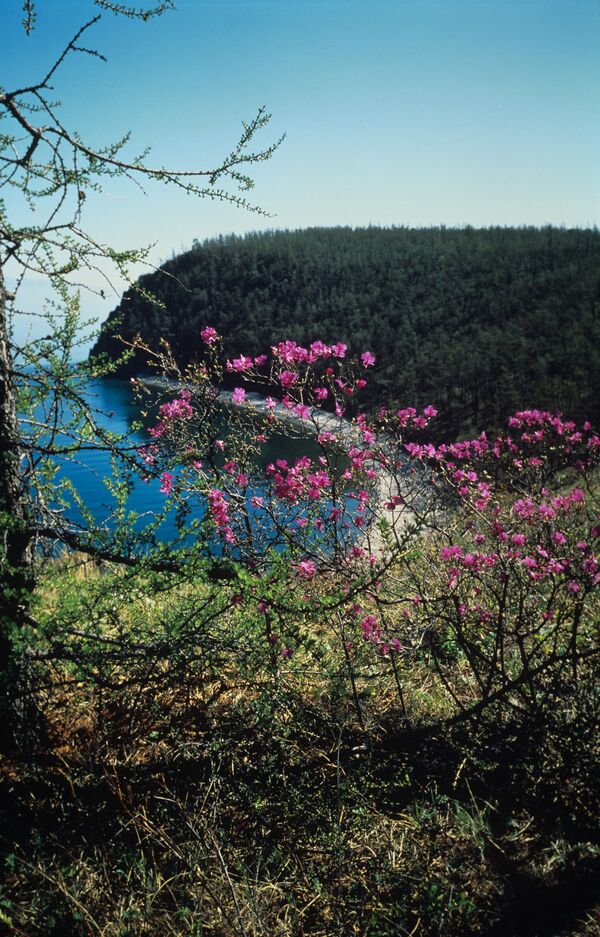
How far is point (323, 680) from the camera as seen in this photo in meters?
3.14

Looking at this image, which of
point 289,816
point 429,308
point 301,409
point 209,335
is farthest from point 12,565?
point 429,308

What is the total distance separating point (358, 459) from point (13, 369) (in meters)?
2.77

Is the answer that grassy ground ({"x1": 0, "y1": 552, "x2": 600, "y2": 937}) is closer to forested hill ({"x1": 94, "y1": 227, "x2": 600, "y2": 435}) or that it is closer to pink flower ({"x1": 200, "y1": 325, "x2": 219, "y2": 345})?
pink flower ({"x1": 200, "y1": 325, "x2": 219, "y2": 345})

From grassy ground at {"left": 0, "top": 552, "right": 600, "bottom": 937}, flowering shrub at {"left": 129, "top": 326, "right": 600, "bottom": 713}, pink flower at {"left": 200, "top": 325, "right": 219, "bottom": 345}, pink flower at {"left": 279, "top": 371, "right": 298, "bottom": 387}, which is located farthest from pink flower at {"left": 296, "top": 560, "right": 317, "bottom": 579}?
pink flower at {"left": 200, "top": 325, "right": 219, "bottom": 345}

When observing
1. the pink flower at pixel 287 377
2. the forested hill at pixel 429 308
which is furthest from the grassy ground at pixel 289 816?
the forested hill at pixel 429 308

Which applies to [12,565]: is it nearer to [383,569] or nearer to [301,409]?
[383,569]

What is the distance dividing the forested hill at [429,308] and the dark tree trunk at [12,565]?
586 inches

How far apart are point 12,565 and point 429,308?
35.8m

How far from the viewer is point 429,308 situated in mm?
35250

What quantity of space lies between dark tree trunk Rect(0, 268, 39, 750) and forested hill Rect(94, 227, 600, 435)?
48.8 ft

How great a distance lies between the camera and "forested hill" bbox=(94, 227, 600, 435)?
960 inches

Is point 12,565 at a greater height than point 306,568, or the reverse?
point 12,565

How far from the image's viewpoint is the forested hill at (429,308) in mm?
24375

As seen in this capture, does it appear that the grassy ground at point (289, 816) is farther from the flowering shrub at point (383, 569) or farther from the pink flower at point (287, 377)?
the pink flower at point (287, 377)
